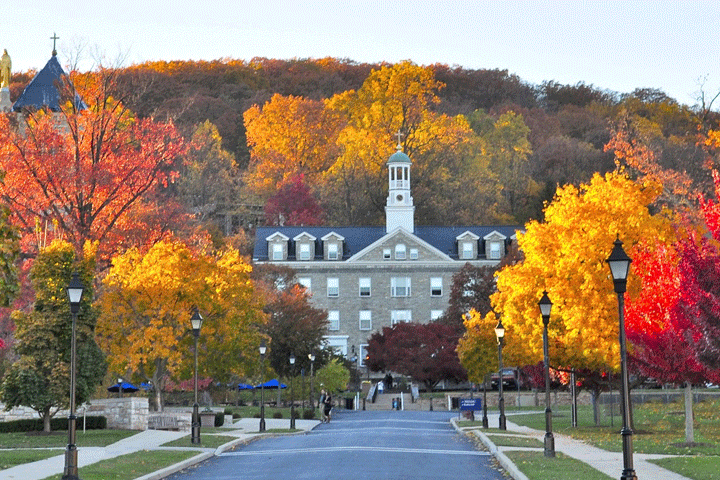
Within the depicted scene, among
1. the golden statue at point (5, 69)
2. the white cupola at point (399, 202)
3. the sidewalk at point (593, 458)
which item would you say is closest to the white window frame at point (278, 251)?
the white cupola at point (399, 202)

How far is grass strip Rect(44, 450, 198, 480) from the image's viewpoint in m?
→ 22.7

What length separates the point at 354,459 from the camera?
90.0ft

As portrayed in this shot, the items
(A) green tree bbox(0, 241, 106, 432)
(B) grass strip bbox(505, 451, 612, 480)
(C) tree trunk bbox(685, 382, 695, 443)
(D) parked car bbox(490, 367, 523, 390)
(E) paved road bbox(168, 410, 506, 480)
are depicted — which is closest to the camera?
(B) grass strip bbox(505, 451, 612, 480)

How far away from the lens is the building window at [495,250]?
9350cm

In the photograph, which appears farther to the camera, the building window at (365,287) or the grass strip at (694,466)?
the building window at (365,287)

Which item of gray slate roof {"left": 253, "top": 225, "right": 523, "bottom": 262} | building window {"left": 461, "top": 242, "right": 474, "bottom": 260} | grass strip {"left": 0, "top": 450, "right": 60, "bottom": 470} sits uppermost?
gray slate roof {"left": 253, "top": 225, "right": 523, "bottom": 262}

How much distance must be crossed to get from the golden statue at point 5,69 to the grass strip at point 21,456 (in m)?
64.4

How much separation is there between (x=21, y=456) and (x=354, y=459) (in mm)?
7727

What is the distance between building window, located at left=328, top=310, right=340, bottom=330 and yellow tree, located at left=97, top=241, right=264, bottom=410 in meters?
43.9

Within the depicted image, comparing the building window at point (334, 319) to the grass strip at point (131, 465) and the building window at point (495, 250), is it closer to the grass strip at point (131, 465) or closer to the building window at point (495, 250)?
the building window at point (495, 250)

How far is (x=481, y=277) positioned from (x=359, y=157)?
26.8 metres

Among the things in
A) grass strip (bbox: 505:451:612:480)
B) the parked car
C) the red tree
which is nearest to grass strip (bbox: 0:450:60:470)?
grass strip (bbox: 505:451:612:480)

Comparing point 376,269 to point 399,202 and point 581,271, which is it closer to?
point 399,202

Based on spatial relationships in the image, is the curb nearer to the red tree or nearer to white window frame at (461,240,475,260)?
the red tree
